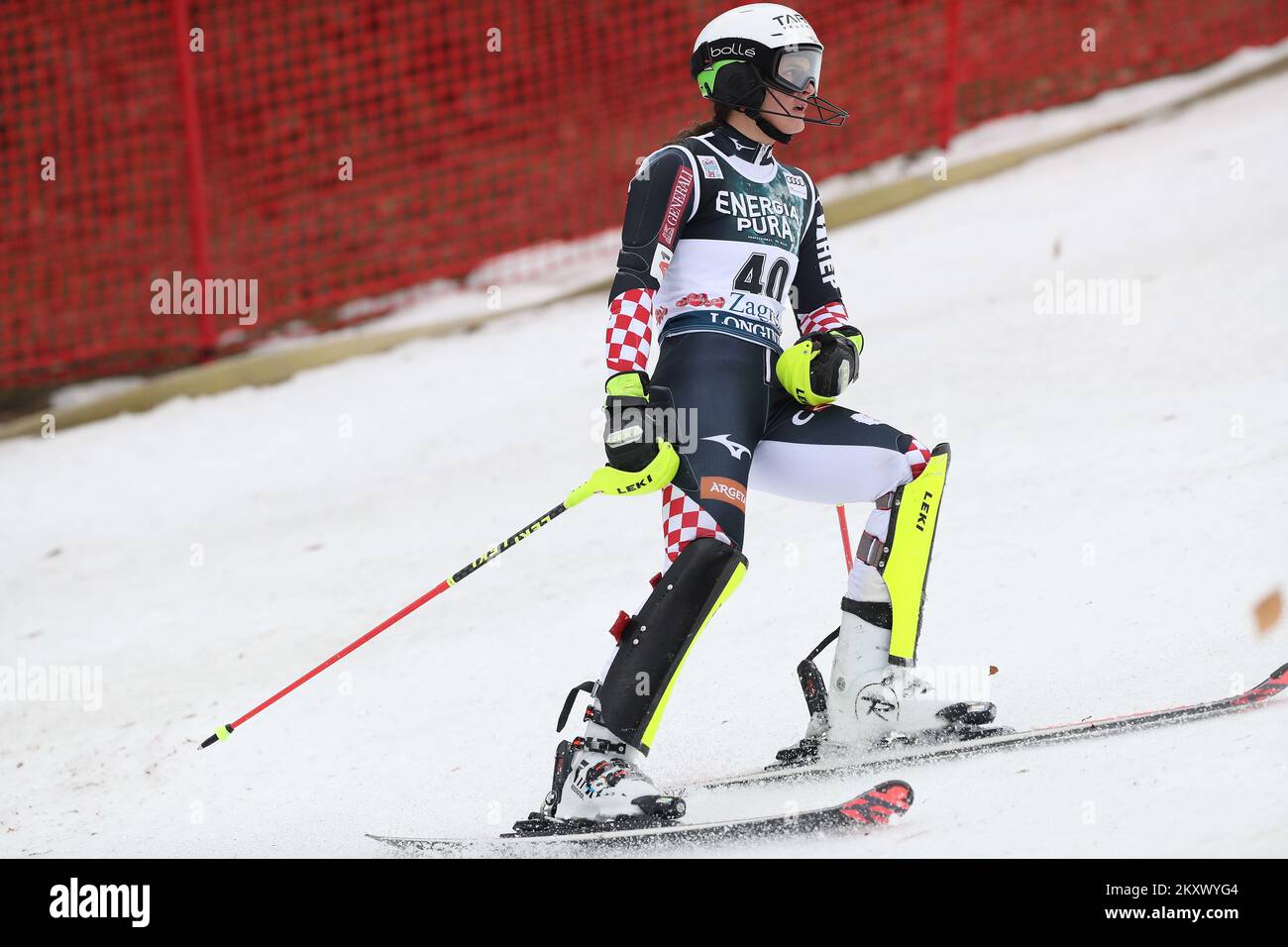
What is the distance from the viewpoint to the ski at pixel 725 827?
383cm

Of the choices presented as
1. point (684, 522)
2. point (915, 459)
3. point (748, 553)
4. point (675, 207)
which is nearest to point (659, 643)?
point (684, 522)

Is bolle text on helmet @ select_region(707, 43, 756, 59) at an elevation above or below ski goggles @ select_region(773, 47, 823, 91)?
above

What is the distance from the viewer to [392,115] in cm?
1395

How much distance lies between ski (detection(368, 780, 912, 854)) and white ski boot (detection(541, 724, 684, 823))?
0.02m

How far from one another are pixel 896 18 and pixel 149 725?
32.9 feet

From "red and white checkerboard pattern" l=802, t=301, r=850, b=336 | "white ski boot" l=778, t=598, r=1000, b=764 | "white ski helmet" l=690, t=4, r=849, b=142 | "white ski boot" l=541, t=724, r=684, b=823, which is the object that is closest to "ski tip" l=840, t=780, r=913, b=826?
"white ski boot" l=541, t=724, r=684, b=823

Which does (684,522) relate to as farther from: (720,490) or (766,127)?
(766,127)

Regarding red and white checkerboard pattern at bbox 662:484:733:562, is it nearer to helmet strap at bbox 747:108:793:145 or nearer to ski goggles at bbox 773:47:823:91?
helmet strap at bbox 747:108:793:145

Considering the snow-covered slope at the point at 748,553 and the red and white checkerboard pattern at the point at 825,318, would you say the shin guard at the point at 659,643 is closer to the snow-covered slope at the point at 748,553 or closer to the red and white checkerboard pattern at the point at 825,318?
the snow-covered slope at the point at 748,553

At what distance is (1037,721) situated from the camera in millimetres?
4652

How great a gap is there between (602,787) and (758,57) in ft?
6.81

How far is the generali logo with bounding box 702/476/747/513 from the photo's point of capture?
420 centimetres

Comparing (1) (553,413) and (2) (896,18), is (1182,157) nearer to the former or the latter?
(2) (896,18)

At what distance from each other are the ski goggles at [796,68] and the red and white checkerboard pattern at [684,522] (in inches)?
47.5
